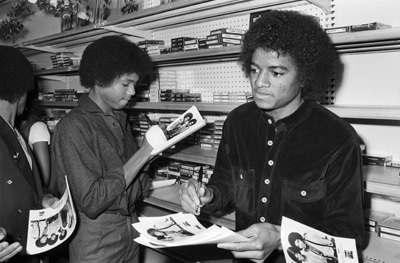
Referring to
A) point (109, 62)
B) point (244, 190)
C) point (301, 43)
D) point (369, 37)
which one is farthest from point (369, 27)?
point (109, 62)

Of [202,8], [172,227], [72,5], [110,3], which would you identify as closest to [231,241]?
[172,227]

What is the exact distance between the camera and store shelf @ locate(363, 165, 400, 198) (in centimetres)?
163

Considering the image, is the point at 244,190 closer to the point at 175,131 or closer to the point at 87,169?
the point at 175,131

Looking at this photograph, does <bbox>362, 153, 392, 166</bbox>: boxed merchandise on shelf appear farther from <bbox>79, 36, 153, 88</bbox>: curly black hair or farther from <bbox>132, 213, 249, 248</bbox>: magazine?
<bbox>79, 36, 153, 88</bbox>: curly black hair

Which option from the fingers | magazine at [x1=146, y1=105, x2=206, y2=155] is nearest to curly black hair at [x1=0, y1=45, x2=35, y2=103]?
magazine at [x1=146, y1=105, x2=206, y2=155]

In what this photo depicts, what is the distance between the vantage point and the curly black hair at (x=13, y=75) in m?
1.83

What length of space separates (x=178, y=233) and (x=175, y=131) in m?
0.70

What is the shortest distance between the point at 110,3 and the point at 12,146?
2.01 meters

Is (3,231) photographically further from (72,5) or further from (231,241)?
(72,5)

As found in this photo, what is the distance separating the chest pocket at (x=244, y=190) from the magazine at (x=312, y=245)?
13.8 inches

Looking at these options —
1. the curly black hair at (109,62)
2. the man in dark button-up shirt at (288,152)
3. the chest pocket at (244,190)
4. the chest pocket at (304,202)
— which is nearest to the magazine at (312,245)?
the man in dark button-up shirt at (288,152)

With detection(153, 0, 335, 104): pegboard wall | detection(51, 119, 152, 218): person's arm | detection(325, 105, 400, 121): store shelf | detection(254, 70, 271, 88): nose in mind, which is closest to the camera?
detection(254, 70, 271, 88): nose

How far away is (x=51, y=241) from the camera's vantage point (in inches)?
66.7

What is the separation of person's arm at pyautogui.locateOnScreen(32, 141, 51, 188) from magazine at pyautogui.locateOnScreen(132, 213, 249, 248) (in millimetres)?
1346
